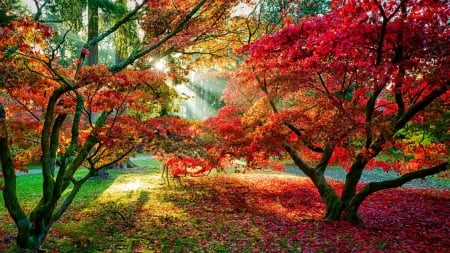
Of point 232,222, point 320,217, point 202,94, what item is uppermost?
point 202,94

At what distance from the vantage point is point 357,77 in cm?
853

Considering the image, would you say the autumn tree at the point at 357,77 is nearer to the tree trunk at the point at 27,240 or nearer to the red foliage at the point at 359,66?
the red foliage at the point at 359,66

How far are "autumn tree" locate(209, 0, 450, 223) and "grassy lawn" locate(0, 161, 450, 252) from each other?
1.41 meters

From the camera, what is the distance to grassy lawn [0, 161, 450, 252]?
767cm

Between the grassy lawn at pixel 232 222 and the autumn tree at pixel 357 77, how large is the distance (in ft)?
4.62

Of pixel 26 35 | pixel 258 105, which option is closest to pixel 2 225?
pixel 26 35

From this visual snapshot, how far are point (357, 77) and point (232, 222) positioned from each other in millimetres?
5323

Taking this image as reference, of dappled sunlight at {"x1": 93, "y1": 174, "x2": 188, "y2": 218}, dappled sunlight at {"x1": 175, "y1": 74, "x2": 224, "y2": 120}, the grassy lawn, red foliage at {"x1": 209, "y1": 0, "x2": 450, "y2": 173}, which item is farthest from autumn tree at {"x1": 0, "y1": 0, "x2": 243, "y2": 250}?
dappled sunlight at {"x1": 175, "y1": 74, "x2": 224, "y2": 120}

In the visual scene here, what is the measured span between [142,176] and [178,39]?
12.3m

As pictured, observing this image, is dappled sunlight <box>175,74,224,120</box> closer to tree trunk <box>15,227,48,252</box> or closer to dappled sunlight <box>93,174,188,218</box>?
dappled sunlight <box>93,174,188,218</box>

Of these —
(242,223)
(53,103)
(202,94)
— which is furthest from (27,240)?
(202,94)

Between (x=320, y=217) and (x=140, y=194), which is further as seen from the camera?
(x=140, y=194)

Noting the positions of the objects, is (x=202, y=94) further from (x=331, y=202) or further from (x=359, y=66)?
(x=359, y=66)

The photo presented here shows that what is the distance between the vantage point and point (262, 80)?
11.9 metres
